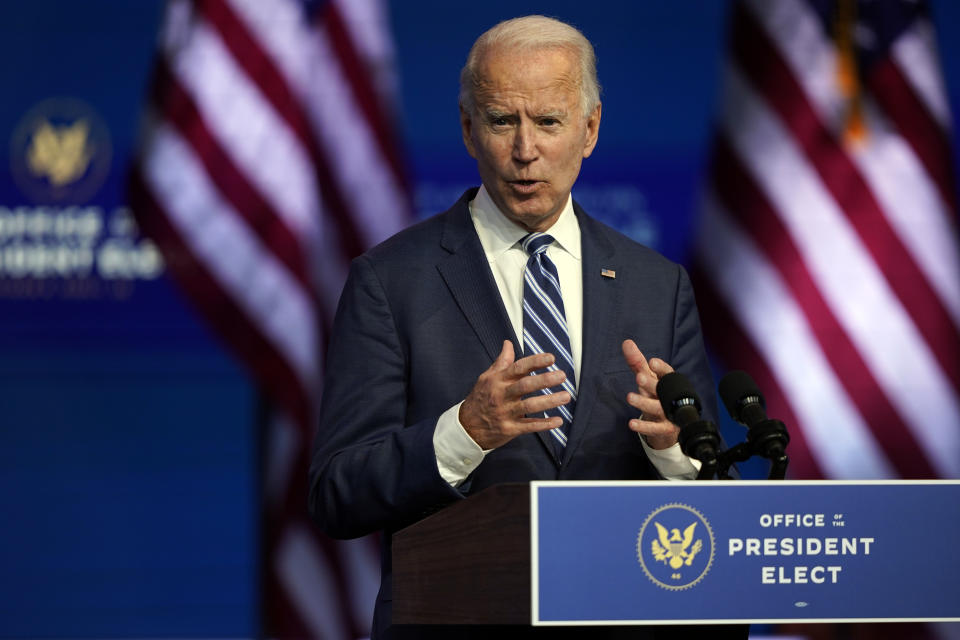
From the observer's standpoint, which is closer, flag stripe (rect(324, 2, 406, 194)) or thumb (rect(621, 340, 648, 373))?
thumb (rect(621, 340, 648, 373))

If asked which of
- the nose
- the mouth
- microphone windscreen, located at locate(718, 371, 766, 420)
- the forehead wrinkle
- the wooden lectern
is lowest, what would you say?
the wooden lectern

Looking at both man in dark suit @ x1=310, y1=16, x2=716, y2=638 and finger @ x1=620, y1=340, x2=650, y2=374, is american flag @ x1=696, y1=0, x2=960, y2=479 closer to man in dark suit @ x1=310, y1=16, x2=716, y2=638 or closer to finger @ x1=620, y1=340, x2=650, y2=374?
man in dark suit @ x1=310, y1=16, x2=716, y2=638

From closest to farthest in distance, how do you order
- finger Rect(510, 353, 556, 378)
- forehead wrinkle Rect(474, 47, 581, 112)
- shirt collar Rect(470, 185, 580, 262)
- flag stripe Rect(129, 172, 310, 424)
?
1. finger Rect(510, 353, 556, 378)
2. forehead wrinkle Rect(474, 47, 581, 112)
3. shirt collar Rect(470, 185, 580, 262)
4. flag stripe Rect(129, 172, 310, 424)

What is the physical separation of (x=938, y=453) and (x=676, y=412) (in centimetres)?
297

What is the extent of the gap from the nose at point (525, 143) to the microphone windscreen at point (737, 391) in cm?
48

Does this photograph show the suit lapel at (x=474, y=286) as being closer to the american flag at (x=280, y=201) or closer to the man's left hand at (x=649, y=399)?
the man's left hand at (x=649, y=399)

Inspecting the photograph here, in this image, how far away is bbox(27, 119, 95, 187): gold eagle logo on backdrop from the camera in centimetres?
430

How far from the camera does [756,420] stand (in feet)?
5.01

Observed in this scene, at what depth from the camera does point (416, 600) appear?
153 cm

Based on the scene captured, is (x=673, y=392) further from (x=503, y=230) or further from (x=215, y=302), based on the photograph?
(x=215, y=302)

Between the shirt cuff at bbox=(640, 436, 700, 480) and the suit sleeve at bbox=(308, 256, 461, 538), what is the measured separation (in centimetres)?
30

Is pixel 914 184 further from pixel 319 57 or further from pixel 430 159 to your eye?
pixel 319 57

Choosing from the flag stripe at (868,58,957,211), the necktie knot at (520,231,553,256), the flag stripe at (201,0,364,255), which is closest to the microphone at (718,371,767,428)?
the necktie knot at (520,231,553,256)

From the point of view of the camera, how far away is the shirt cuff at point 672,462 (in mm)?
1708
